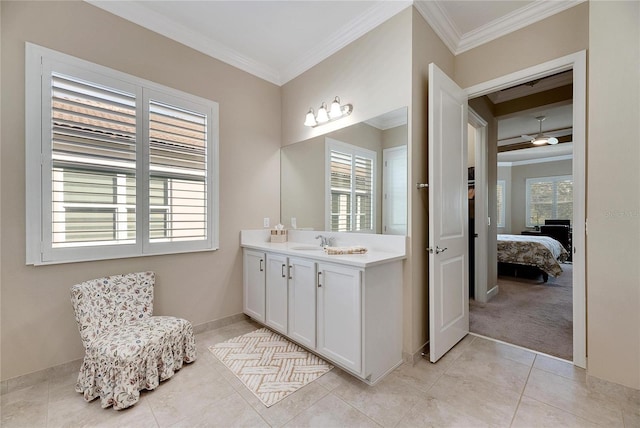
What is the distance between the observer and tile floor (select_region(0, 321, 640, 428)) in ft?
5.15

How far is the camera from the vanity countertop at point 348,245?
76.2 inches

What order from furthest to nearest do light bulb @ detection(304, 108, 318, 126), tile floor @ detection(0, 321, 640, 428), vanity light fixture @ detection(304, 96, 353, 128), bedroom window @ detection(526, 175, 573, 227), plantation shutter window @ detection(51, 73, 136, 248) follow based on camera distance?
bedroom window @ detection(526, 175, 573, 227)
light bulb @ detection(304, 108, 318, 126)
vanity light fixture @ detection(304, 96, 353, 128)
plantation shutter window @ detection(51, 73, 136, 248)
tile floor @ detection(0, 321, 640, 428)

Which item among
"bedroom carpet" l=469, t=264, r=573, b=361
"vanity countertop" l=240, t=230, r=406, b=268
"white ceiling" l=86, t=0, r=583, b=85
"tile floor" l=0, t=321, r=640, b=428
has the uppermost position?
"white ceiling" l=86, t=0, r=583, b=85

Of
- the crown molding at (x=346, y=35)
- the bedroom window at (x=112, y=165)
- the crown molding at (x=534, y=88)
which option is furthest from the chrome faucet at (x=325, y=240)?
the crown molding at (x=534, y=88)

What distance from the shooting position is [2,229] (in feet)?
5.92

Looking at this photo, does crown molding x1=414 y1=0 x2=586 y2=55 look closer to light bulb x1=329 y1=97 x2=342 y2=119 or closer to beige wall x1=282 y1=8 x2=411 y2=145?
beige wall x1=282 y1=8 x2=411 y2=145

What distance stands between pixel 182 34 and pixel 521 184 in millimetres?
9794

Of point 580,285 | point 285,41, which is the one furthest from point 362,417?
point 285,41

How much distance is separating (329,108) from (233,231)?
165 cm

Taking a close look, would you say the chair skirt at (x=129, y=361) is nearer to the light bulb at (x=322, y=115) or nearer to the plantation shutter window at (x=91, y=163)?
the plantation shutter window at (x=91, y=163)

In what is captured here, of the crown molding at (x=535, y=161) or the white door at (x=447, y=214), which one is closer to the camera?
the white door at (x=447, y=214)

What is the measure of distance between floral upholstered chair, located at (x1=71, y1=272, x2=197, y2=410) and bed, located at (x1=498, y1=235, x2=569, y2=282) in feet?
17.1

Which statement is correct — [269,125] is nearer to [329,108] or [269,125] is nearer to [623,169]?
[329,108]

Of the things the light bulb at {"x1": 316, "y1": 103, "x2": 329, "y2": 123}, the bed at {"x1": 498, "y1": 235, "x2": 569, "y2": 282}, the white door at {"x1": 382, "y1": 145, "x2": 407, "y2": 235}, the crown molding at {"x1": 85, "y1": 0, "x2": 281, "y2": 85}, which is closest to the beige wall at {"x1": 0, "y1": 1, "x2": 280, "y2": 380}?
the crown molding at {"x1": 85, "y1": 0, "x2": 281, "y2": 85}
